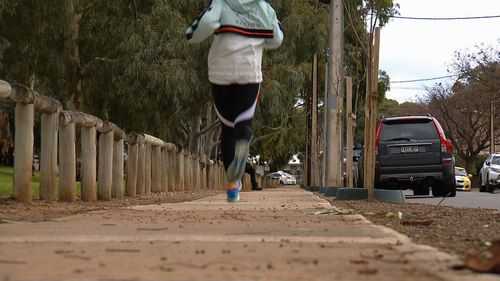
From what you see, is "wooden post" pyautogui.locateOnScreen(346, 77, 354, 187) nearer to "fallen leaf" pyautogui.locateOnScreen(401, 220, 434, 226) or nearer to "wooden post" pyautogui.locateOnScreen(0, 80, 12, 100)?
"wooden post" pyautogui.locateOnScreen(0, 80, 12, 100)

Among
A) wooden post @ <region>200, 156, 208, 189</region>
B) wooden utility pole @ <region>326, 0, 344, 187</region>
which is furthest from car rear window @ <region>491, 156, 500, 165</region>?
wooden utility pole @ <region>326, 0, 344, 187</region>

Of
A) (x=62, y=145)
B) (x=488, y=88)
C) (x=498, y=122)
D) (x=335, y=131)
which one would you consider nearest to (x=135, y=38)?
(x=335, y=131)

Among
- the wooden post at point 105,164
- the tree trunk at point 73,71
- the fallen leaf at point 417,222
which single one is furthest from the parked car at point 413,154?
the fallen leaf at point 417,222

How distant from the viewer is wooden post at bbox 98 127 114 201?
1085cm

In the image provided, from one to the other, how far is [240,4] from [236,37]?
1.03ft

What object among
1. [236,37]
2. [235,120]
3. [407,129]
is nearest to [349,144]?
[407,129]

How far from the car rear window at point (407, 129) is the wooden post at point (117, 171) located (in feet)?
23.6

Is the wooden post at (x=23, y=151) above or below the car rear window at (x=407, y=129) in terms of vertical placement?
below

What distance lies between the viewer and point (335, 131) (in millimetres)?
19406

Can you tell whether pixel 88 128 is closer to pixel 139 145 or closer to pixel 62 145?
pixel 62 145

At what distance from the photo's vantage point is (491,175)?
29.0 metres

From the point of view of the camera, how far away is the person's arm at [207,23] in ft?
24.2

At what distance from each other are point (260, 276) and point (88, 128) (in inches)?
293

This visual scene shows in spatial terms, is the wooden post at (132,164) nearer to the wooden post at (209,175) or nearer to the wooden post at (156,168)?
the wooden post at (156,168)
